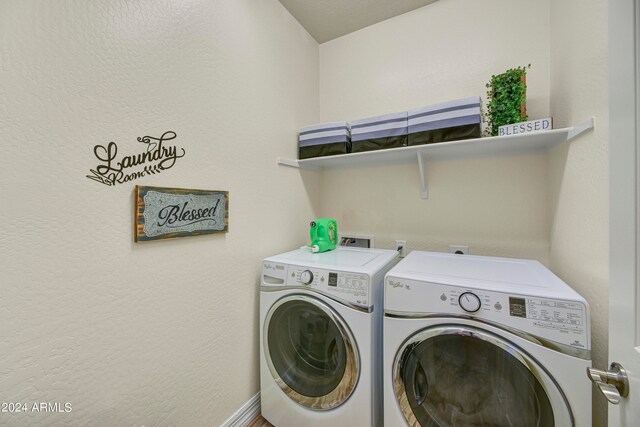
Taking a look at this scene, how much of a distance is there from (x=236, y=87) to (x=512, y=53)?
1.66 m

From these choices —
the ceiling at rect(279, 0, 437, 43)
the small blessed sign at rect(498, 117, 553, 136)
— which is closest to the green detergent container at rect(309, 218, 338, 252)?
the small blessed sign at rect(498, 117, 553, 136)

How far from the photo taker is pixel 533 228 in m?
1.44

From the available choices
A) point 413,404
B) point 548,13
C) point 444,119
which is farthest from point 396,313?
point 548,13

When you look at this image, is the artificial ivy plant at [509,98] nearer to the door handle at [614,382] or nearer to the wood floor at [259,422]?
the door handle at [614,382]

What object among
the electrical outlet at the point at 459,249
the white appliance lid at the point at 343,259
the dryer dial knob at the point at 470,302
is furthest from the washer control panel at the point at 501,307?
the electrical outlet at the point at 459,249

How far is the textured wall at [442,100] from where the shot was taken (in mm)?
1439

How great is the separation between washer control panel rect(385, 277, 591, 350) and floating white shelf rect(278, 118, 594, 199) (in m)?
0.70

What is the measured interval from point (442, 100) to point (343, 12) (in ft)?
3.17

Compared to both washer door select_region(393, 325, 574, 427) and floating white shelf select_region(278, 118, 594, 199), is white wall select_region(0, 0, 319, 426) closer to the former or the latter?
floating white shelf select_region(278, 118, 594, 199)

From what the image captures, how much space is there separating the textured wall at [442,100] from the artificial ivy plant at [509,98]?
256 millimetres

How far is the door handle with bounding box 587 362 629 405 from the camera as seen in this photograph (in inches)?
18.7

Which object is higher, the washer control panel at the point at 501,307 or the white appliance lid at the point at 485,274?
the white appliance lid at the point at 485,274

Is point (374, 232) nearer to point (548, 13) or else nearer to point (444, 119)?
point (444, 119)

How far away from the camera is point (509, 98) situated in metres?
1.28
